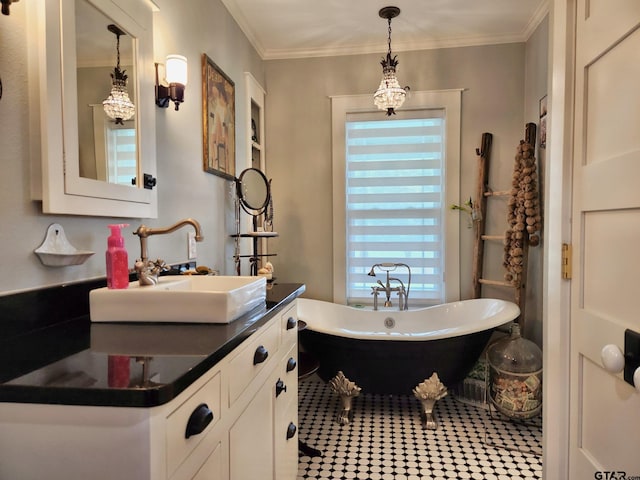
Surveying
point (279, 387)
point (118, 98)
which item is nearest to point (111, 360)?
point (279, 387)

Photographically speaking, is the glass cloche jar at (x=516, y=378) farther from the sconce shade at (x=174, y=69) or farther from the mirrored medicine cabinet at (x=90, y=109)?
the sconce shade at (x=174, y=69)

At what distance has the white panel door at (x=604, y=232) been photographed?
0.90 metres

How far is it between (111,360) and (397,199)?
2.69m

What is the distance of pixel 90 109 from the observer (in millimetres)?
1212

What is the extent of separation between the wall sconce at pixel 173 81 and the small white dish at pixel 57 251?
2.52 ft

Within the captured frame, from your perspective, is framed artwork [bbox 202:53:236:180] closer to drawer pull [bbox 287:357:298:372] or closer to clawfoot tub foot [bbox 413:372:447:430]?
→ drawer pull [bbox 287:357:298:372]

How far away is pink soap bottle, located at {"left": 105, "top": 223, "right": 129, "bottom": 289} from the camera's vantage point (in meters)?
1.16

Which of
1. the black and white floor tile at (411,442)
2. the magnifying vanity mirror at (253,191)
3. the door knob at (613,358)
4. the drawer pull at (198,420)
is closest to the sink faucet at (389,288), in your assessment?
the black and white floor tile at (411,442)

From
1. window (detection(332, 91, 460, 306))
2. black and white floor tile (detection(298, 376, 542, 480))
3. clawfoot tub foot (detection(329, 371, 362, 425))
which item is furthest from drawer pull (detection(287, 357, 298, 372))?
window (detection(332, 91, 460, 306))

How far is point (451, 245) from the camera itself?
3.09 meters

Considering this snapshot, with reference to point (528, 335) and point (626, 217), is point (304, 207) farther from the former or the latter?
point (626, 217)

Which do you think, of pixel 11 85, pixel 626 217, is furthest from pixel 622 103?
pixel 11 85

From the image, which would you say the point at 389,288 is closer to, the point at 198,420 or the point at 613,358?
the point at 613,358

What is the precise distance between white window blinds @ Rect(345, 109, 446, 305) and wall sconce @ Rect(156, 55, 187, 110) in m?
1.80
